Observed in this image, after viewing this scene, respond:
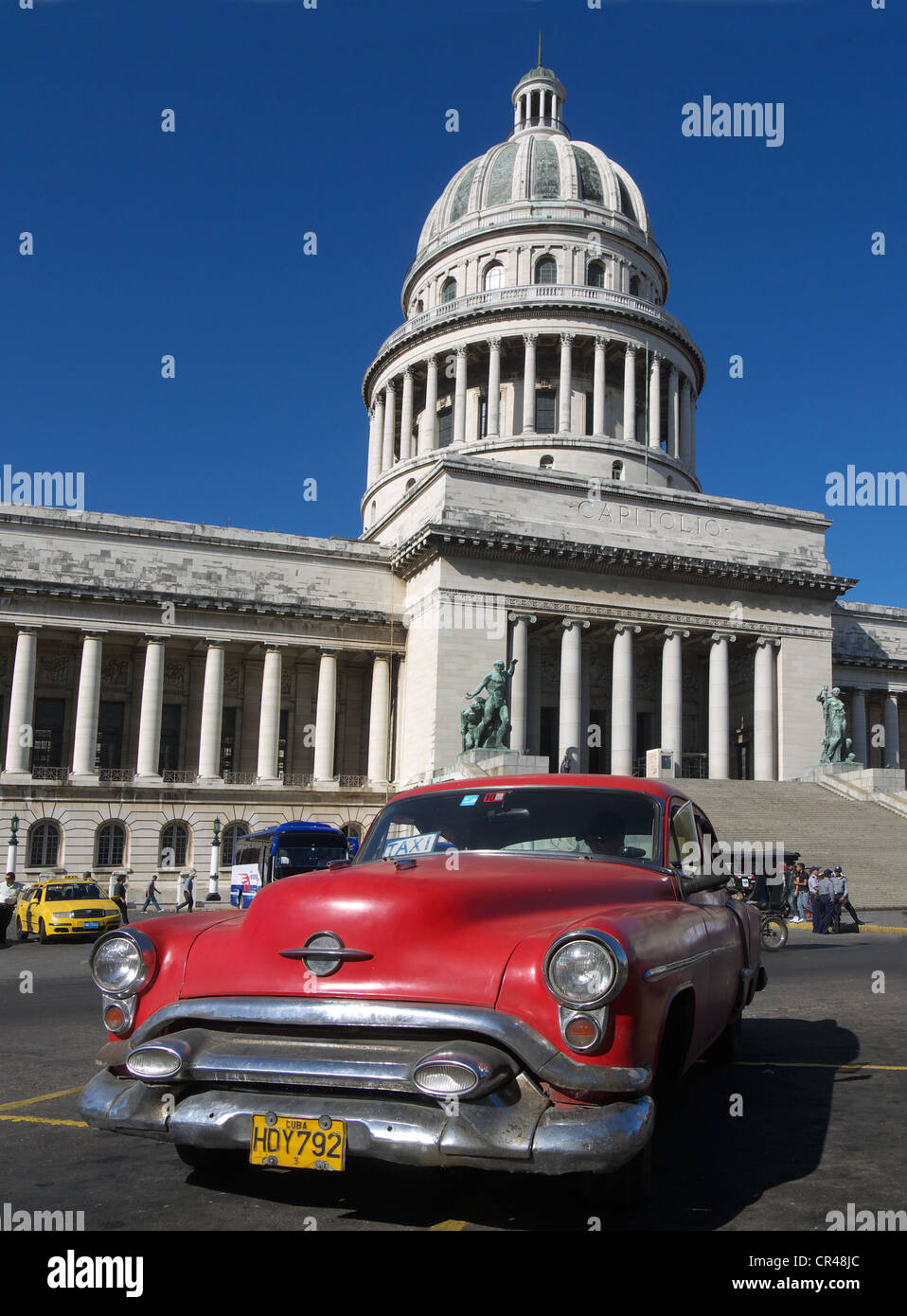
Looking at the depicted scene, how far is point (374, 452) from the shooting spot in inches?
2591

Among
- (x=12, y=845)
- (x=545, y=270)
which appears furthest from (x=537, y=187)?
(x=12, y=845)

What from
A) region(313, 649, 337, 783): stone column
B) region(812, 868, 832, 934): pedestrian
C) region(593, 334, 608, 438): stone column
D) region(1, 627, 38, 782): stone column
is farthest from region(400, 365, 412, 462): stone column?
region(812, 868, 832, 934): pedestrian

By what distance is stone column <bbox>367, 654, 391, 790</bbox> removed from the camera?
147 ft

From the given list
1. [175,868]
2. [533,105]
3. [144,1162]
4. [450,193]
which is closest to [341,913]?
[144,1162]

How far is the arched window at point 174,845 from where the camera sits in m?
41.7

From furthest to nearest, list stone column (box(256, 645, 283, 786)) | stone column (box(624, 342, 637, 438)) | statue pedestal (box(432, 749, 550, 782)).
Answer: stone column (box(624, 342, 637, 438)) < stone column (box(256, 645, 283, 786)) < statue pedestal (box(432, 749, 550, 782))

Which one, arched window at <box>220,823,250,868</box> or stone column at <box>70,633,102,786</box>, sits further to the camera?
arched window at <box>220,823,250,868</box>

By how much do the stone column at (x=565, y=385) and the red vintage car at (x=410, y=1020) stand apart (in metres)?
54.0

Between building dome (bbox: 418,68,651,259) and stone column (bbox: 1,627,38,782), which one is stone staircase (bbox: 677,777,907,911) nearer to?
stone column (bbox: 1,627,38,782)

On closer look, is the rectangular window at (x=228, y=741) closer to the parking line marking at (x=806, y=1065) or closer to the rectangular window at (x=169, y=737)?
the rectangular window at (x=169, y=737)

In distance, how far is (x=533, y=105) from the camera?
71875 mm

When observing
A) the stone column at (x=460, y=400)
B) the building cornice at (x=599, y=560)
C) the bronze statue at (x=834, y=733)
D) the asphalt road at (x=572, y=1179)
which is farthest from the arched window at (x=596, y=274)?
the asphalt road at (x=572, y=1179)

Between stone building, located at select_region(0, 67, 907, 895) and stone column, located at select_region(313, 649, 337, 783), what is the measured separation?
0.08 meters

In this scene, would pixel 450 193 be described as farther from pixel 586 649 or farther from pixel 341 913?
pixel 341 913
